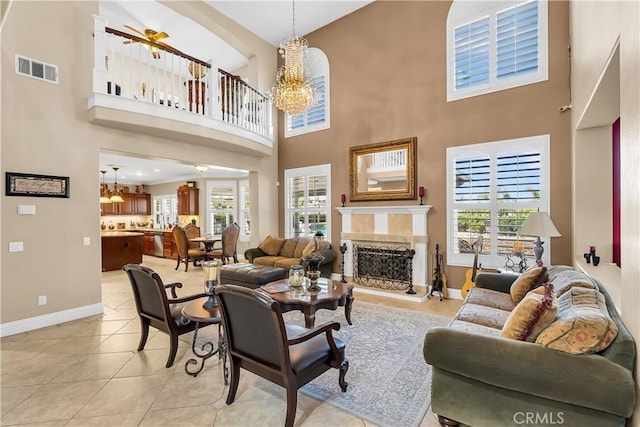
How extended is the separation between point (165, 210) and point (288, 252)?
7533mm

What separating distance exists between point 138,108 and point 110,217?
29.4 feet

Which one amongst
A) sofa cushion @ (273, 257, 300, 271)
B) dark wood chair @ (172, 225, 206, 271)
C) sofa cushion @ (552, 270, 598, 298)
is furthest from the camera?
dark wood chair @ (172, 225, 206, 271)

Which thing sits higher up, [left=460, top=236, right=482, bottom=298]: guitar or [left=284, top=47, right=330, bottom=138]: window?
[left=284, top=47, right=330, bottom=138]: window

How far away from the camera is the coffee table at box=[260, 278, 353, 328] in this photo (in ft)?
10.3

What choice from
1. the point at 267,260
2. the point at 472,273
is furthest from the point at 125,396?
the point at 472,273

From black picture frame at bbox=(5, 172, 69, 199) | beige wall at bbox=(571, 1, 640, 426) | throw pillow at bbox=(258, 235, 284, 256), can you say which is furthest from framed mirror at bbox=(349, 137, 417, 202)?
black picture frame at bbox=(5, 172, 69, 199)

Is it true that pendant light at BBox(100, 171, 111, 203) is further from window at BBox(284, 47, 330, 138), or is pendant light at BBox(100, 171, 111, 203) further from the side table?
the side table

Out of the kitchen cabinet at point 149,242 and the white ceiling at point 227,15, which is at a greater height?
the white ceiling at point 227,15

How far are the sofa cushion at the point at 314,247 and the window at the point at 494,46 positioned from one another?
3.50 m

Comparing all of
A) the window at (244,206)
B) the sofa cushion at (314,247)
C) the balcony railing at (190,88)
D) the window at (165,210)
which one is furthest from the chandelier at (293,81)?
the window at (165,210)

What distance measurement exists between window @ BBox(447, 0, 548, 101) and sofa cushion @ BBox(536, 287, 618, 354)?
13.1 ft

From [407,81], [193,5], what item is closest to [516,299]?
[407,81]

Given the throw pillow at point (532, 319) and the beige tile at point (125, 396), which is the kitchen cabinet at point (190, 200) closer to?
the beige tile at point (125, 396)

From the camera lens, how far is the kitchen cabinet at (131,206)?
10.9m
